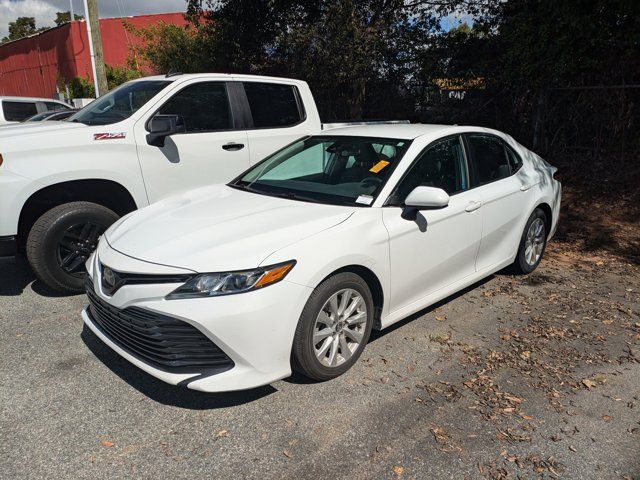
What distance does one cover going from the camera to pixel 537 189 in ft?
16.2

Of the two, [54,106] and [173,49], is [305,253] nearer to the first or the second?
[54,106]

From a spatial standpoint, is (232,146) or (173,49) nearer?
(232,146)

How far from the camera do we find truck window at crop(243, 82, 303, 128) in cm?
564

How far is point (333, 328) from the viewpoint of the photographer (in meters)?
3.18

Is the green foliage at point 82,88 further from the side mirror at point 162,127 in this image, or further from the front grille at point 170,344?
the front grille at point 170,344

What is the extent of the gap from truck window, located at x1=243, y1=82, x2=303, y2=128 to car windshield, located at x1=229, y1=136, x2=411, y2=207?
1247 millimetres

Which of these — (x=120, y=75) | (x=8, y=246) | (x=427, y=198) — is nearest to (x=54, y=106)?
(x=8, y=246)

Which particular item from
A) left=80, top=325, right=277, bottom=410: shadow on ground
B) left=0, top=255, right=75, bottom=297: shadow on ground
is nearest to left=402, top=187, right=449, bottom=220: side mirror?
left=80, top=325, right=277, bottom=410: shadow on ground

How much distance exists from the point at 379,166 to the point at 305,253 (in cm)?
118

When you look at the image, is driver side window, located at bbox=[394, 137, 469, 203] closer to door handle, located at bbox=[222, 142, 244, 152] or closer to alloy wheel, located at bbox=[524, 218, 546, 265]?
alloy wheel, located at bbox=[524, 218, 546, 265]

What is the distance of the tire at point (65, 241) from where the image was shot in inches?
171

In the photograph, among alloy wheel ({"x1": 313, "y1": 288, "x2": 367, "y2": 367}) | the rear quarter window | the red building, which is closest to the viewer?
alloy wheel ({"x1": 313, "y1": 288, "x2": 367, "y2": 367})

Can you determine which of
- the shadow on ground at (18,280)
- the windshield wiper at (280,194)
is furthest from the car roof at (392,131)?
the shadow on ground at (18,280)

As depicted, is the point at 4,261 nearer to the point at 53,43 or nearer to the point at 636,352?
the point at 636,352
